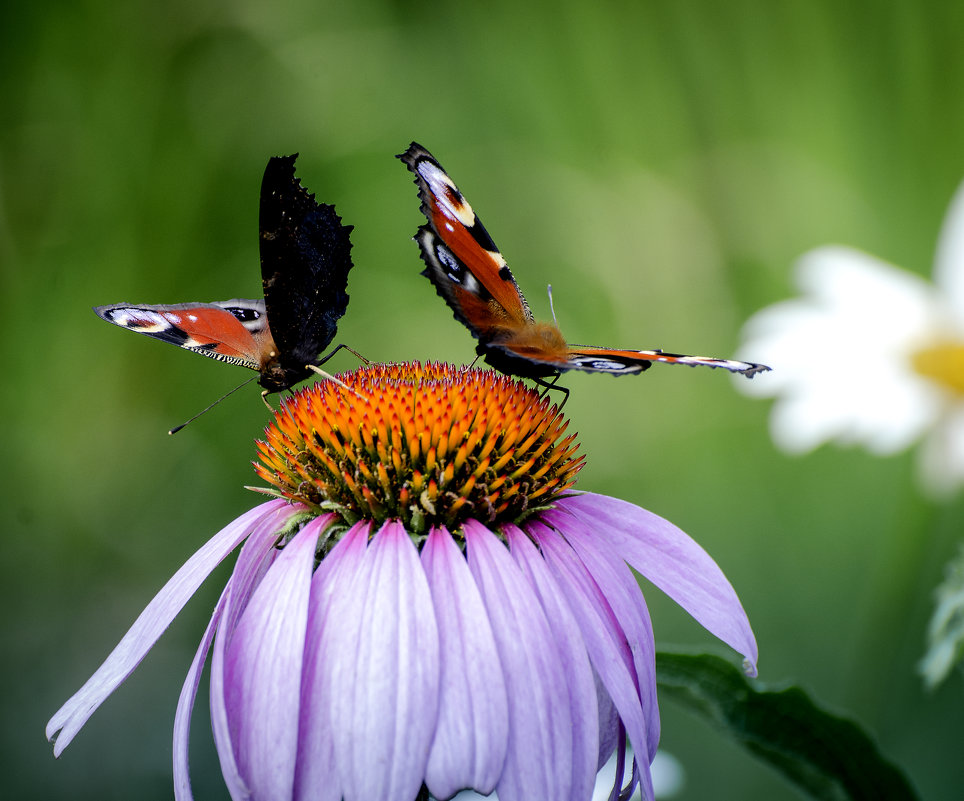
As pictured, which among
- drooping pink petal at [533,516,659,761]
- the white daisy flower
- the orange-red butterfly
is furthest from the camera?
the white daisy flower

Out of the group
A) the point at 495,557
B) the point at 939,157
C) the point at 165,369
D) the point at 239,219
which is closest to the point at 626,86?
the point at 939,157

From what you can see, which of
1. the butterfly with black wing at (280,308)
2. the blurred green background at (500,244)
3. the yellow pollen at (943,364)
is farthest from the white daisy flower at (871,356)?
the butterfly with black wing at (280,308)

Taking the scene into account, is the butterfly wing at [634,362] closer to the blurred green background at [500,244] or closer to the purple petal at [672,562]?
the purple petal at [672,562]

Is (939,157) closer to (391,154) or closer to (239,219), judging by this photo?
(391,154)

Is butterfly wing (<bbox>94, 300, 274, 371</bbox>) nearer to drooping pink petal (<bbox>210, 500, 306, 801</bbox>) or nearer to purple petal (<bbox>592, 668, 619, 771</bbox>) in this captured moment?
drooping pink petal (<bbox>210, 500, 306, 801</bbox>)

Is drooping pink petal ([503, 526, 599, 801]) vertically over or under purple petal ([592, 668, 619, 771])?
over

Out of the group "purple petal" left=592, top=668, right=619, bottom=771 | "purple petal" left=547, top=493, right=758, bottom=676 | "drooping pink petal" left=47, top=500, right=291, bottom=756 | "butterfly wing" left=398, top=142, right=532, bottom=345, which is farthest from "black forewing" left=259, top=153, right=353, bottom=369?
"purple petal" left=592, top=668, right=619, bottom=771
